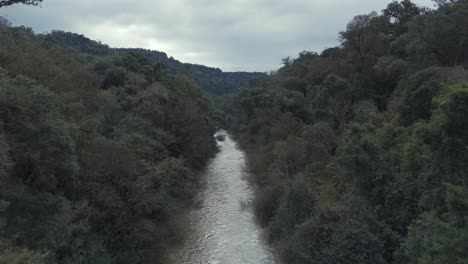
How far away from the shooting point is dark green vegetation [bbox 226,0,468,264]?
13297 millimetres

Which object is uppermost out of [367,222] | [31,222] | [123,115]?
[123,115]

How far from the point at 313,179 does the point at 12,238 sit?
687 inches

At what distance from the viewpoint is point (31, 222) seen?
14109 mm

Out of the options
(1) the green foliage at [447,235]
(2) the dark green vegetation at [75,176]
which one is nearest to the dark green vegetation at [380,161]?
(1) the green foliage at [447,235]

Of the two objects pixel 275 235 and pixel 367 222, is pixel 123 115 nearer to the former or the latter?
pixel 275 235

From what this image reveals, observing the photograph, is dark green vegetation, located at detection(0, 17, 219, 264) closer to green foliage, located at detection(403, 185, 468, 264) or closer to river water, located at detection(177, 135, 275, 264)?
river water, located at detection(177, 135, 275, 264)

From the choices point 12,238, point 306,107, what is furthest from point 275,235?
point 306,107

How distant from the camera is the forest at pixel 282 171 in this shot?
13555 millimetres

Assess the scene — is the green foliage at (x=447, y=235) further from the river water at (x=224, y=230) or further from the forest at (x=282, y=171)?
the river water at (x=224, y=230)

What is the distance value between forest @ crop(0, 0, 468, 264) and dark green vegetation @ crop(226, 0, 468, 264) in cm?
6

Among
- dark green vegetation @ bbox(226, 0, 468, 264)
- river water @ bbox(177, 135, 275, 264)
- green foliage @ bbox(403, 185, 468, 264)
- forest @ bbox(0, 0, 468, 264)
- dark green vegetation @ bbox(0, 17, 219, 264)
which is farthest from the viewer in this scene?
river water @ bbox(177, 135, 275, 264)

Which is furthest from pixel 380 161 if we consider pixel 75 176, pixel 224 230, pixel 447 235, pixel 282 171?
pixel 75 176

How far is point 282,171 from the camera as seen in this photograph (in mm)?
31203

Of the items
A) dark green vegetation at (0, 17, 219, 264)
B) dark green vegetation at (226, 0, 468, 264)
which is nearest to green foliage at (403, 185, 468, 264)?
dark green vegetation at (226, 0, 468, 264)
